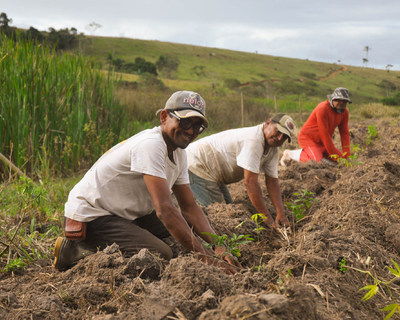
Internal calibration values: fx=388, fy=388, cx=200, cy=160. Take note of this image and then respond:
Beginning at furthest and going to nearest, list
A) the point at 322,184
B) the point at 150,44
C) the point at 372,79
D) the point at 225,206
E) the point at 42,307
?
1. the point at 150,44
2. the point at 372,79
3. the point at 322,184
4. the point at 225,206
5. the point at 42,307

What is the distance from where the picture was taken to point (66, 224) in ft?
10.1

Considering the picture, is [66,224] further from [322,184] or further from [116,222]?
[322,184]

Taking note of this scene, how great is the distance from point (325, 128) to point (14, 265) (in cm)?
520

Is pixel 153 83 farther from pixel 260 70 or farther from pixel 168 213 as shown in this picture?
pixel 260 70

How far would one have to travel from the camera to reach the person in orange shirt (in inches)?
255

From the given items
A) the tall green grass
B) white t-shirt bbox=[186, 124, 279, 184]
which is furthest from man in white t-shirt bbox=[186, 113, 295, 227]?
the tall green grass

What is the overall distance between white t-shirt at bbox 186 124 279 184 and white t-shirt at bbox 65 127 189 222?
1197 millimetres

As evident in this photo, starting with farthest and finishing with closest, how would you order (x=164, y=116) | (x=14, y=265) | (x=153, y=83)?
1. (x=153, y=83)
2. (x=14, y=265)
3. (x=164, y=116)

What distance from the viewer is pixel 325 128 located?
6.56 m

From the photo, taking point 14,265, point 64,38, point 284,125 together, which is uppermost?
point 64,38

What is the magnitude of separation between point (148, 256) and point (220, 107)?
13.9m

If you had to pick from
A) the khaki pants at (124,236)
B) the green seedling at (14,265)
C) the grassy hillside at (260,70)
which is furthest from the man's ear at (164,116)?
the grassy hillside at (260,70)

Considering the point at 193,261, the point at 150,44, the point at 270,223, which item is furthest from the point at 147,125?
the point at 150,44

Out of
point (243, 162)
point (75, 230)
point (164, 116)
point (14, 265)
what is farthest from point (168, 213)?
point (243, 162)
